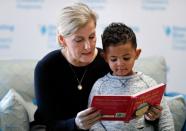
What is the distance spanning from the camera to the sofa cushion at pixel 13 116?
1.70m

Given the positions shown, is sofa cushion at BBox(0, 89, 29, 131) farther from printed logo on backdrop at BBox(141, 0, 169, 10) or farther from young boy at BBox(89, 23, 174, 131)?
printed logo on backdrop at BBox(141, 0, 169, 10)

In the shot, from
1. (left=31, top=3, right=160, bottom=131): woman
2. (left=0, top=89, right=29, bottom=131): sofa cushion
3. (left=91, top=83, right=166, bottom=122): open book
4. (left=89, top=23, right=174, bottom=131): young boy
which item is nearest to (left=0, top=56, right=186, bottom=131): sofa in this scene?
(left=0, top=89, right=29, bottom=131): sofa cushion

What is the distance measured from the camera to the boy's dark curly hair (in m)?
1.49

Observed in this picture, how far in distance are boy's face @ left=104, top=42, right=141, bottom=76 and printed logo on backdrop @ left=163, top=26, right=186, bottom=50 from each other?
119 cm

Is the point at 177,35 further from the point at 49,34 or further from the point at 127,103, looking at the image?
the point at 127,103

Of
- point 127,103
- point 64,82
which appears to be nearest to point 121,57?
point 127,103

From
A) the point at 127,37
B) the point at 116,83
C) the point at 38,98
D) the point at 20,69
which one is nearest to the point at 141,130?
the point at 116,83

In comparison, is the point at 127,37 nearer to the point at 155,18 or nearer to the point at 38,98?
the point at 38,98

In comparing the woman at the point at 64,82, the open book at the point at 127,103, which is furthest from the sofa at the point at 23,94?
the open book at the point at 127,103

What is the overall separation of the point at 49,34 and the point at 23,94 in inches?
27.6

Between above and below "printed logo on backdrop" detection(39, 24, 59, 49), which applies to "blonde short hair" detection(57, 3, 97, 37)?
above

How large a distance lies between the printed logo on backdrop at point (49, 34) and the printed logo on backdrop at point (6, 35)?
0.73 ft

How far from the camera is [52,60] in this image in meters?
1.71

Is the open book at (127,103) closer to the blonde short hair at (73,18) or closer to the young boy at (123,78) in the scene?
the young boy at (123,78)
